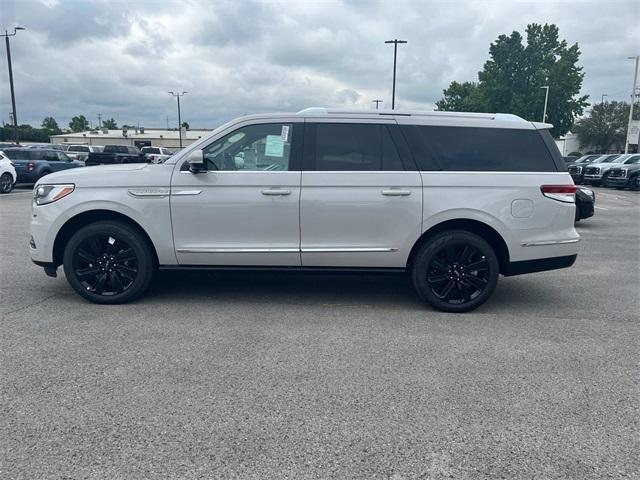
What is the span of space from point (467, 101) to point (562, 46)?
12016 mm

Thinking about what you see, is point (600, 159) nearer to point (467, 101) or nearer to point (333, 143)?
→ point (333, 143)

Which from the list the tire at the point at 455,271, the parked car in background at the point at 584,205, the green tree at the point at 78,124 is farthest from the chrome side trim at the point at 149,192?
the green tree at the point at 78,124

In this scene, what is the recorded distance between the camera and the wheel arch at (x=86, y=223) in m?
5.12

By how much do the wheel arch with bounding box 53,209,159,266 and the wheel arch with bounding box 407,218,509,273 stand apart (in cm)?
267

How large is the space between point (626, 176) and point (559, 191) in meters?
21.8

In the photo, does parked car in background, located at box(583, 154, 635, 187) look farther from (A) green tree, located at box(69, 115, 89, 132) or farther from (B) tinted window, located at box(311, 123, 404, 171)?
(A) green tree, located at box(69, 115, 89, 132)

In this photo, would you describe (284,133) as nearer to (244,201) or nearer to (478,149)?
(244,201)

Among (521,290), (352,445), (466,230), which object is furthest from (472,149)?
(352,445)

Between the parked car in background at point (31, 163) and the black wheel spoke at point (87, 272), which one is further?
the parked car in background at point (31, 163)

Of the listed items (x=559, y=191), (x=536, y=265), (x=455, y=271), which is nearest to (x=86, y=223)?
(x=455, y=271)

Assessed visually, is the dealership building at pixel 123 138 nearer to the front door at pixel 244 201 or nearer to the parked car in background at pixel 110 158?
the parked car in background at pixel 110 158

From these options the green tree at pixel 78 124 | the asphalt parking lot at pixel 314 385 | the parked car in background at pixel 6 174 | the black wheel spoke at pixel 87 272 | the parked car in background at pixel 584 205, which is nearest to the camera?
the asphalt parking lot at pixel 314 385

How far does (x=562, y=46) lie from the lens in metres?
53.8

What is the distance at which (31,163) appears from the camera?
18.9 meters
